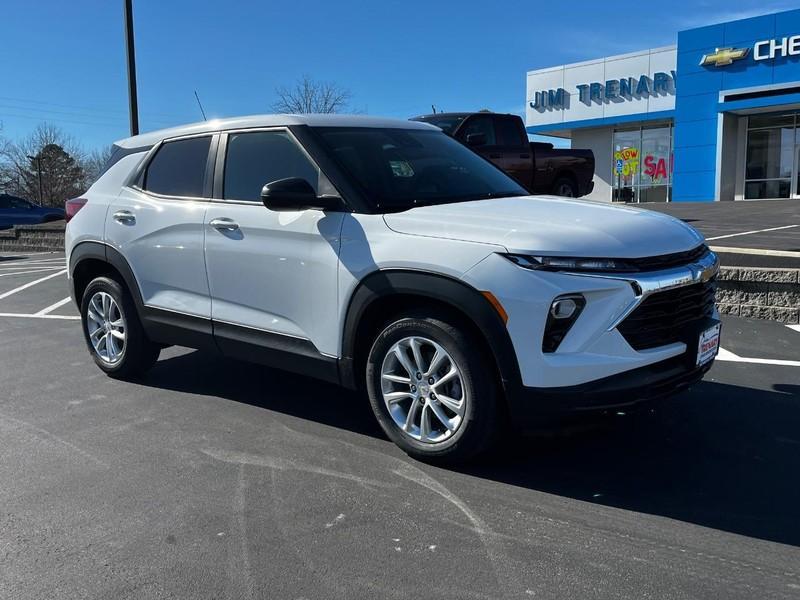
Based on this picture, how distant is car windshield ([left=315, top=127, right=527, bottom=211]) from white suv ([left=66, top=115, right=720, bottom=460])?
16mm

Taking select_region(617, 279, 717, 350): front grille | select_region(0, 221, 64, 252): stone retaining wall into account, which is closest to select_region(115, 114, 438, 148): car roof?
select_region(617, 279, 717, 350): front grille

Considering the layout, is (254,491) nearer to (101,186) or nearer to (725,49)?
(101,186)

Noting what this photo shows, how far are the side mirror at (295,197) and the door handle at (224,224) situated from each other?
1.80 ft

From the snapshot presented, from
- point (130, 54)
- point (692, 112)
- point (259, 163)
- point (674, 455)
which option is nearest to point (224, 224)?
point (259, 163)

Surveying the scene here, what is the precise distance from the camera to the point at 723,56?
98.3 ft

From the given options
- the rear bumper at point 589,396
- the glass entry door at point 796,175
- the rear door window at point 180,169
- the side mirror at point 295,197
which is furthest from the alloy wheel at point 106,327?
the glass entry door at point 796,175

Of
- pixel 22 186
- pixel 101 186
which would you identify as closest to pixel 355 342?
pixel 101 186

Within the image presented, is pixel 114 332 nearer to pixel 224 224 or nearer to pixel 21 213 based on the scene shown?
pixel 224 224

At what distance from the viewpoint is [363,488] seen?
3623 mm

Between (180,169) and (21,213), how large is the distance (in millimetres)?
24791

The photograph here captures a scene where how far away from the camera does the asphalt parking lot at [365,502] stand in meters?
2.81

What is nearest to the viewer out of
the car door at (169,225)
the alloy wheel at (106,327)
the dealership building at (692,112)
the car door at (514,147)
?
the car door at (169,225)

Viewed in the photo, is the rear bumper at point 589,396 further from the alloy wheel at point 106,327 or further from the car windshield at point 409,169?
the alloy wheel at point 106,327

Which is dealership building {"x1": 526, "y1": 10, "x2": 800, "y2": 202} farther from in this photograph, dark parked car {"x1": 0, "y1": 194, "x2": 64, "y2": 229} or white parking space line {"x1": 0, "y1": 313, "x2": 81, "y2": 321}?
white parking space line {"x1": 0, "y1": 313, "x2": 81, "y2": 321}
